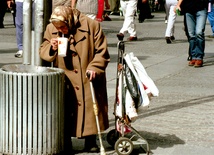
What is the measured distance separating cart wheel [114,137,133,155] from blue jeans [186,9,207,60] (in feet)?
20.6

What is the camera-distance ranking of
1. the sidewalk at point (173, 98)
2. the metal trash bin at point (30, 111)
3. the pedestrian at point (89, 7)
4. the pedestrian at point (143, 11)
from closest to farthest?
the metal trash bin at point (30, 111) < the sidewalk at point (173, 98) < the pedestrian at point (89, 7) < the pedestrian at point (143, 11)

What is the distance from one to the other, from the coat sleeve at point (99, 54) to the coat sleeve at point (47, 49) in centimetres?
36

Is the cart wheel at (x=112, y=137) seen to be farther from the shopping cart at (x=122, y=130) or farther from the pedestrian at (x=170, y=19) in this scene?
the pedestrian at (x=170, y=19)

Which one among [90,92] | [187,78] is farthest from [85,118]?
[187,78]

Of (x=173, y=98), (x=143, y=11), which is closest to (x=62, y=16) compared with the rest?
(x=173, y=98)

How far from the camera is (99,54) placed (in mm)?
6203

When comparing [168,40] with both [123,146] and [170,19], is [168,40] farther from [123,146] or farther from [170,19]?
[123,146]

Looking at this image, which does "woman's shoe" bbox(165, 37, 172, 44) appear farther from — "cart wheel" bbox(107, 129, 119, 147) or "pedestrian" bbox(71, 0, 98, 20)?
"cart wheel" bbox(107, 129, 119, 147)

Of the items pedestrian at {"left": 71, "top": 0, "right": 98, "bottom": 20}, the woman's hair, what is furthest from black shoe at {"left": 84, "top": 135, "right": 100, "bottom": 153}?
pedestrian at {"left": 71, "top": 0, "right": 98, "bottom": 20}

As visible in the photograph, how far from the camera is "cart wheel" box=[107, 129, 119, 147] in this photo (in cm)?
662

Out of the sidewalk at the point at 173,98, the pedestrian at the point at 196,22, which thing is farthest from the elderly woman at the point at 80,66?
the pedestrian at the point at 196,22

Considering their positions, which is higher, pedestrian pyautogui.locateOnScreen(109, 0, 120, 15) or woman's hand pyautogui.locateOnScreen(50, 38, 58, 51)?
woman's hand pyautogui.locateOnScreen(50, 38, 58, 51)

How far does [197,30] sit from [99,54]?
639 cm

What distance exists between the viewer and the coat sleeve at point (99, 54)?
6121 mm
